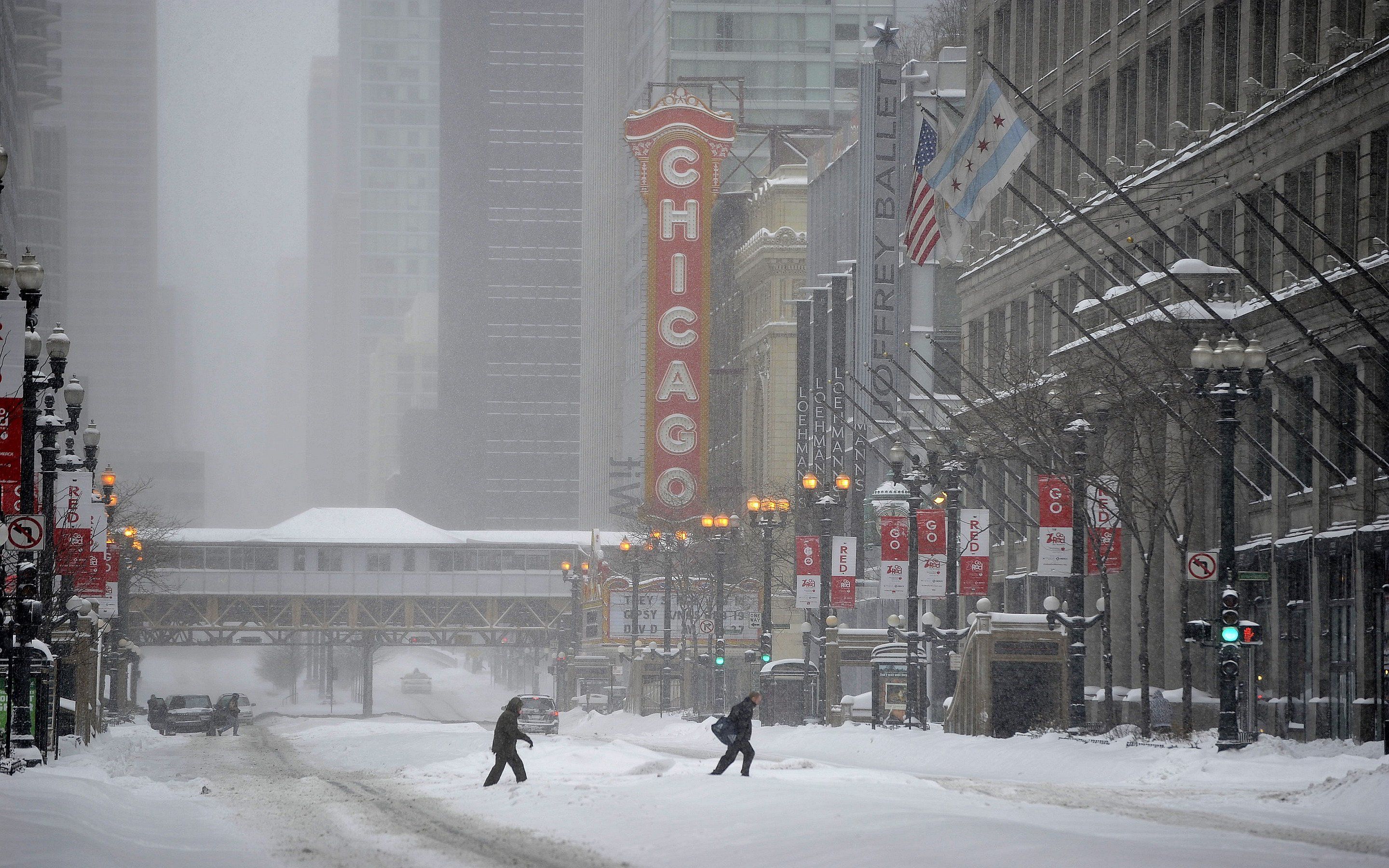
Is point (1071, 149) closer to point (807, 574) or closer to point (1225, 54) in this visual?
point (1225, 54)

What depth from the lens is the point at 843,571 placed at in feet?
206

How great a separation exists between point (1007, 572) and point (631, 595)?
42741 millimetres

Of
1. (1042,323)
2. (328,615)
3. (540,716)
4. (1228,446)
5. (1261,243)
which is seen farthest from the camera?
(328,615)

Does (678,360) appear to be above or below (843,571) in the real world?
above

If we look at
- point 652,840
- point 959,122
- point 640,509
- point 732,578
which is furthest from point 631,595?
point 652,840

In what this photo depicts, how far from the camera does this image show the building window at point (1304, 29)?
147 ft

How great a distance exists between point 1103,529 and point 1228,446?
10.7 meters

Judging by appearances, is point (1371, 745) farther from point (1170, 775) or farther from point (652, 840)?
point (652, 840)

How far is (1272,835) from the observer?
21.2 metres

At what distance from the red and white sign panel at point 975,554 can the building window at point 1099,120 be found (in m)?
11.9

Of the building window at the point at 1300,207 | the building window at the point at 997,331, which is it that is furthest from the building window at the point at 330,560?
the building window at the point at 1300,207

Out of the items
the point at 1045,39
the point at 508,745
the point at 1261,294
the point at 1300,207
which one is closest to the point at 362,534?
the point at 1045,39

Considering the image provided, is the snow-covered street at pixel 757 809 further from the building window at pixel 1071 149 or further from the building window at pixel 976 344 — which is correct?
the building window at pixel 976 344

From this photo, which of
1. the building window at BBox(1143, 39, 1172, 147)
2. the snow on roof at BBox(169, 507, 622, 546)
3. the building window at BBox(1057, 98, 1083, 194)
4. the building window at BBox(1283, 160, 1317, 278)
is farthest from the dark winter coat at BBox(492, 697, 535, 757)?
the snow on roof at BBox(169, 507, 622, 546)
